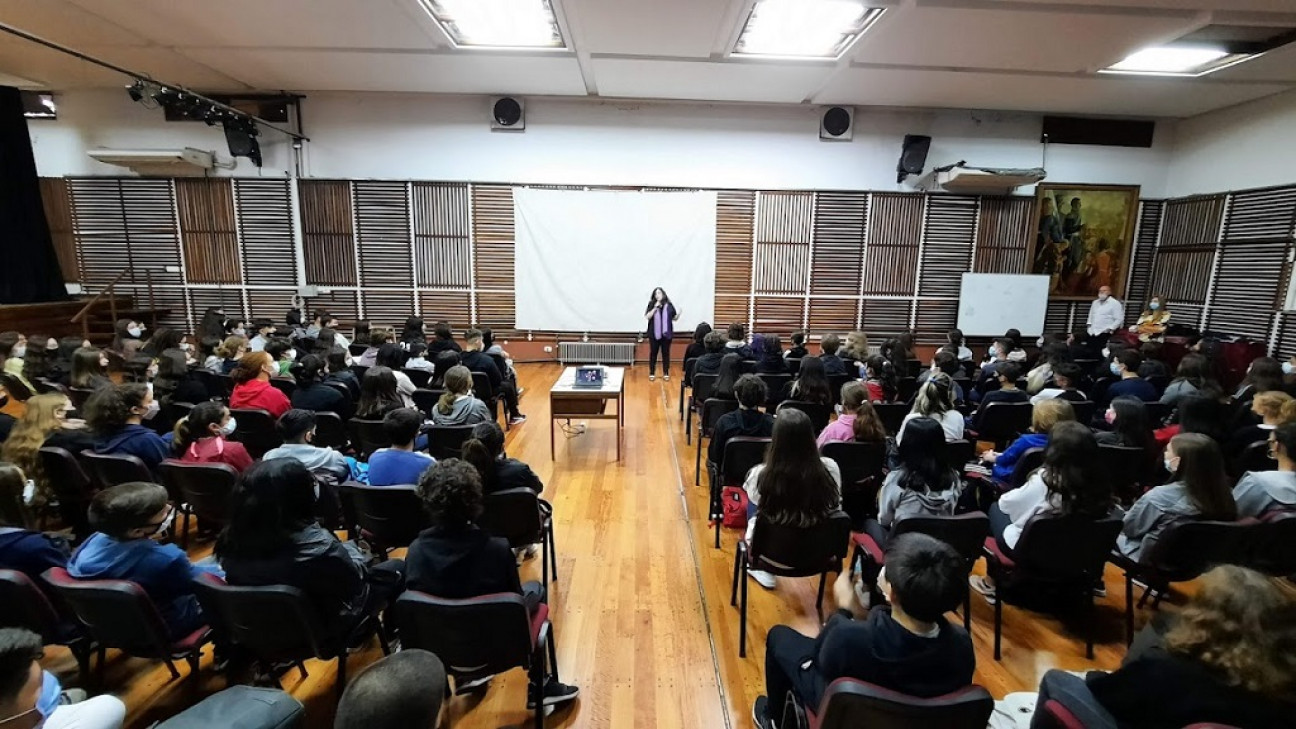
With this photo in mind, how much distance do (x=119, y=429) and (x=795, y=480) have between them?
13.5 feet

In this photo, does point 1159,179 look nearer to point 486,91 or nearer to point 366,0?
point 486,91

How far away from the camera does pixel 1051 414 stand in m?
3.52

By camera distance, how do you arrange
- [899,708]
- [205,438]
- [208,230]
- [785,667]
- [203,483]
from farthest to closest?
[208,230] < [205,438] < [203,483] < [785,667] < [899,708]

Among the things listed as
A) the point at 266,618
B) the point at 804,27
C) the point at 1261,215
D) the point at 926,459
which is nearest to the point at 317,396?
the point at 266,618

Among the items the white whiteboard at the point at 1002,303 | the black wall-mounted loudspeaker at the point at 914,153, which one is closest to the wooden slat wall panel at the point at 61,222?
the black wall-mounted loudspeaker at the point at 914,153

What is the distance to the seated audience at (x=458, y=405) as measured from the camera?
4.14 m

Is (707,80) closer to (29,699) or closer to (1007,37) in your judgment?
(1007,37)

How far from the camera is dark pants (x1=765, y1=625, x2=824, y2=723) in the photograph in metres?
1.91

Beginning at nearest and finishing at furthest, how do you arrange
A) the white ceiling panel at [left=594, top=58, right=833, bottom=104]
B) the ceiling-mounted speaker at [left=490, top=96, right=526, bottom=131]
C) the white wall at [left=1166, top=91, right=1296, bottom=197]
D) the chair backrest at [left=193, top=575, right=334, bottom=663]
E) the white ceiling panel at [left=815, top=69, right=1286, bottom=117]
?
the chair backrest at [left=193, top=575, right=334, bottom=663], the white ceiling panel at [left=594, top=58, right=833, bottom=104], the white ceiling panel at [left=815, top=69, right=1286, bottom=117], the white wall at [left=1166, top=91, right=1296, bottom=197], the ceiling-mounted speaker at [left=490, top=96, right=526, bottom=131]

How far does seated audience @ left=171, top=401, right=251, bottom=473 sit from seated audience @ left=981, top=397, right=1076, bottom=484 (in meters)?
5.07

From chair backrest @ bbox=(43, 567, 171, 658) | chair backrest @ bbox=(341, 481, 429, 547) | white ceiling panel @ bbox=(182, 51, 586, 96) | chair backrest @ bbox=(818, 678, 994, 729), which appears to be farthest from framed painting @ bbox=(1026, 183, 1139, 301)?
chair backrest @ bbox=(43, 567, 171, 658)

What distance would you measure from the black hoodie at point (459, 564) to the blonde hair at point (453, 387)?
2.20 m

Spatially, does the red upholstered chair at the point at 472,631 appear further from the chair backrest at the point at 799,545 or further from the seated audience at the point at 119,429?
the seated audience at the point at 119,429

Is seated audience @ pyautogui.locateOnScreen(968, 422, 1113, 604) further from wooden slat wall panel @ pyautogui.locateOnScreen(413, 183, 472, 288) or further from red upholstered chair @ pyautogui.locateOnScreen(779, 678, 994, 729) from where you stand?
wooden slat wall panel @ pyautogui.locateOnScreen(413, 183, 472, 288)
